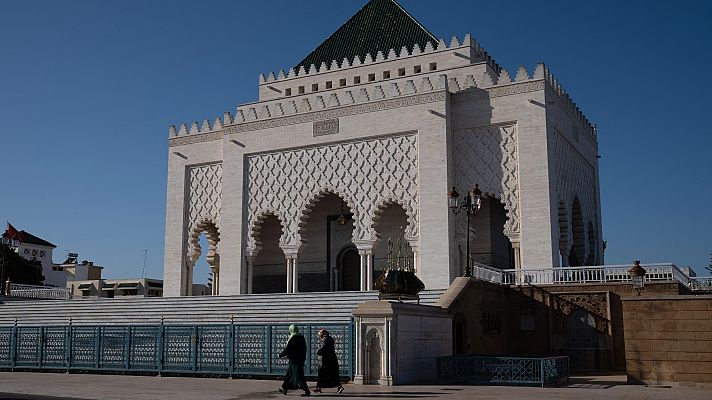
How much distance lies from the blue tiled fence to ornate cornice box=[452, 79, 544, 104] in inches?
454

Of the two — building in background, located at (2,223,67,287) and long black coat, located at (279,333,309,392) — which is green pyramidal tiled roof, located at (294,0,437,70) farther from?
building in background, located at (2,223,67,287)

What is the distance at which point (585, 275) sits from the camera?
17.7 meters

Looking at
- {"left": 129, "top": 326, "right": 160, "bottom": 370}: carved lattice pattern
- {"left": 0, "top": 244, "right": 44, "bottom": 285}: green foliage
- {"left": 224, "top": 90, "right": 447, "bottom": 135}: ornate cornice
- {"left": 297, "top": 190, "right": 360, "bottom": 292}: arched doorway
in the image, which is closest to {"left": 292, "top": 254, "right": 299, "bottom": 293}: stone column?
{"left": 297, "top": 190, "right": 360, "bottom": 292}: arched doorway

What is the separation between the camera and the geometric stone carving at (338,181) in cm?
2194

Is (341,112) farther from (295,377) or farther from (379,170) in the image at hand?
(295,377)

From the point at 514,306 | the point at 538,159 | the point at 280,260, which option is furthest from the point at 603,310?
the point at 280,260

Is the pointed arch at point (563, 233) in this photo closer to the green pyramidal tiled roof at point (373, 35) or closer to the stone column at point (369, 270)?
the stone column at point (369, 270)

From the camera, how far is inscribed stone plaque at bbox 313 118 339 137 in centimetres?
2328

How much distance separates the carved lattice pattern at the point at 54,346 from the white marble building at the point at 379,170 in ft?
30.6

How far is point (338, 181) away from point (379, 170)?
1422 mm

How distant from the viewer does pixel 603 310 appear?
1677cm

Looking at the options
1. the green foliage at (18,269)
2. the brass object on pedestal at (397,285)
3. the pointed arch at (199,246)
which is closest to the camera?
the brass object on pedestal at (397,285)

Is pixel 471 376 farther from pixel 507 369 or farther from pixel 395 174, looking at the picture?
pixel 395 174

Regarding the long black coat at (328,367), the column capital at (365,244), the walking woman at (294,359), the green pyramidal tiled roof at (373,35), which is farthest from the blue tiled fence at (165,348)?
the green pyramidal tiled roof at (373,35)
